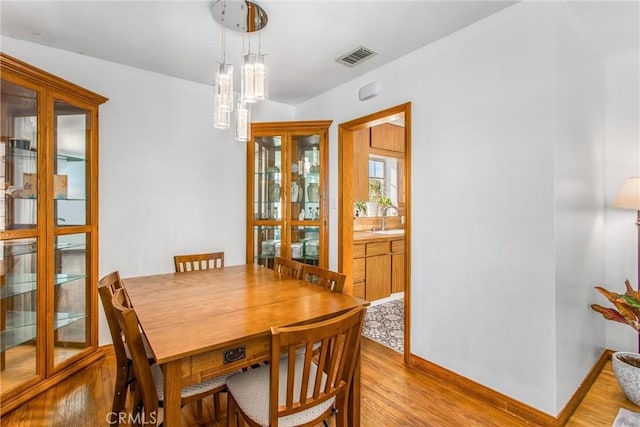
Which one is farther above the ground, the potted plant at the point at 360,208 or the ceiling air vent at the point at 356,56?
the ceiling air vent at the point at 356,56

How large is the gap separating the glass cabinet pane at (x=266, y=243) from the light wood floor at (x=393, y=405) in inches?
65.7

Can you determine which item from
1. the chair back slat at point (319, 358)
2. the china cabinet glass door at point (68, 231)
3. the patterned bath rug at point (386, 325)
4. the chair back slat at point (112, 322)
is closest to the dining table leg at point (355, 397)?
the chair back slat at point (319, 358)

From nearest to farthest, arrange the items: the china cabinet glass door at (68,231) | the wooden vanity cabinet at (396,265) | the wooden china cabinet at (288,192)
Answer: the china cabinet glass door at (68,231), the wooden china cabinet at (288,192), the wooden vanity cabinet at (396,265)

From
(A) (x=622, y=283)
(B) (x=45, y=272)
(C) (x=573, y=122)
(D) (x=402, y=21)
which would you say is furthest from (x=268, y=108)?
(A) (x=622, y=283)

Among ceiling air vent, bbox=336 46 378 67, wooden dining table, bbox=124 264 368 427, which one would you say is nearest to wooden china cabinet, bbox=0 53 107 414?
wooden dining table, bbox=124 264 368 427

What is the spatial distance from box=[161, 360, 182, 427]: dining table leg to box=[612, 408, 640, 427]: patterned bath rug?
2.46 metres

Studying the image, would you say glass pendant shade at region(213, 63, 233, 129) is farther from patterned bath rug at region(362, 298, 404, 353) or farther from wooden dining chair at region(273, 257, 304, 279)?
patterned bath rug at region(362, 298, 404, 353)

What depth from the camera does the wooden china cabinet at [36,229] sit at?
6.95 ft

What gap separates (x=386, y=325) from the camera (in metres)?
3.49

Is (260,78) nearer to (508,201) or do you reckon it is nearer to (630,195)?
(508,201)

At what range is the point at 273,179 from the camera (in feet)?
12.0

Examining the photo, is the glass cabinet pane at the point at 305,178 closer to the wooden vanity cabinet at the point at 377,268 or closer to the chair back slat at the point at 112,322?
the wooden vanity cabinet at the point at 377,268

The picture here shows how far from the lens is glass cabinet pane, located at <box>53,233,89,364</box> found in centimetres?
242

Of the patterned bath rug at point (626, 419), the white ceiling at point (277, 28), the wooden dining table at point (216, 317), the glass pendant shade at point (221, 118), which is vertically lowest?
the patterned bath rug at point (626, 419)
